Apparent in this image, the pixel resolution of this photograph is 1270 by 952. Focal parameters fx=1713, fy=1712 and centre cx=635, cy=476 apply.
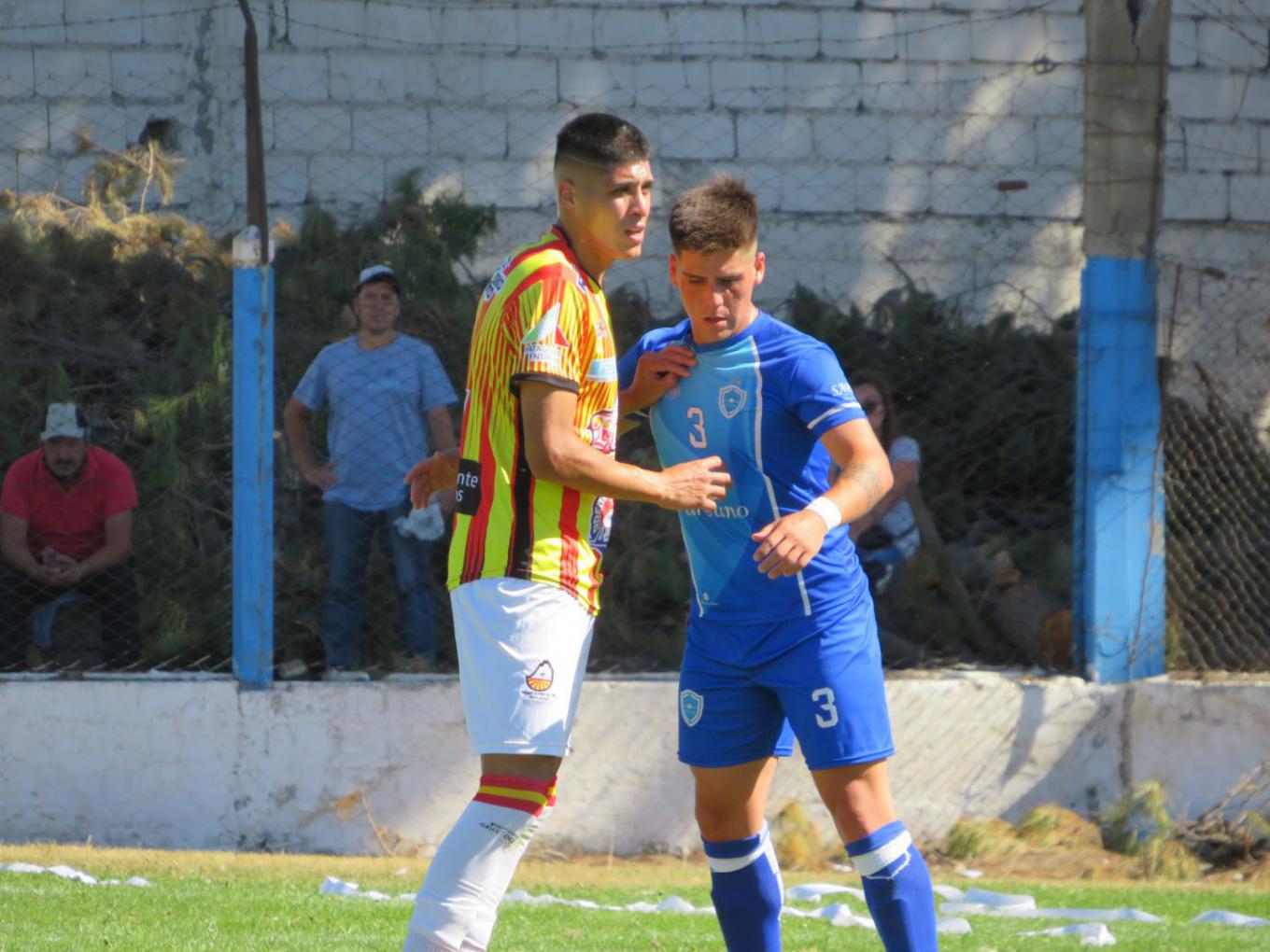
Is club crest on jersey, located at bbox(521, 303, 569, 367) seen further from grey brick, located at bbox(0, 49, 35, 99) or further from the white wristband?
grey brick, located at bbox(0, 49, 35, 99)

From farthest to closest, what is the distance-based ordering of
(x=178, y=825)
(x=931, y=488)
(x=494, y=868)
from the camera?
(x=931, y=488) < (x=178, y=825) < (x=494, y=868)

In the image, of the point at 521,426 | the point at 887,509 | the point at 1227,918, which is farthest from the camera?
the point at 887,509

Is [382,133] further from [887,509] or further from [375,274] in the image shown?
[887,509]

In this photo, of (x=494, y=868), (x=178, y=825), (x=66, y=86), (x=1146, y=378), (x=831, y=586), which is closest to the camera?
(x=494, y=868)

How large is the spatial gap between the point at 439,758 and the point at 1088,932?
283 centimetres

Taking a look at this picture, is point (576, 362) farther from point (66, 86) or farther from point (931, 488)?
point (66, 86)

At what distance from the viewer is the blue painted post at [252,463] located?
23.1 ft

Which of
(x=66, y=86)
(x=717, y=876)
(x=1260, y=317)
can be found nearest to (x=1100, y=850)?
(x=1260, y=317)

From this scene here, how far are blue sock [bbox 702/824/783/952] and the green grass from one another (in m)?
0.99

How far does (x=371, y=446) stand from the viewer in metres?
7.45

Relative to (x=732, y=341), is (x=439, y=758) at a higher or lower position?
lower

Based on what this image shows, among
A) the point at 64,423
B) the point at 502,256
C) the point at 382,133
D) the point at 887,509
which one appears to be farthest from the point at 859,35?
the point at 64,423

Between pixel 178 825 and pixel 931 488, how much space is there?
151 inches

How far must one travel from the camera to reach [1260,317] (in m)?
7.77
